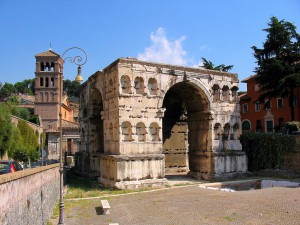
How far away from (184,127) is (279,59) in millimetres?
12562

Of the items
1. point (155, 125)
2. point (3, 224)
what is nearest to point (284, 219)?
point (3, 224)

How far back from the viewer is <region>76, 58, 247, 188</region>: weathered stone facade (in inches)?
724

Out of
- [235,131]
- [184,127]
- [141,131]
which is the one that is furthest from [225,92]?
[141,131]

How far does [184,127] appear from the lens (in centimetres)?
2723

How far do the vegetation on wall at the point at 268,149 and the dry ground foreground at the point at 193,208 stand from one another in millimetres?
7814

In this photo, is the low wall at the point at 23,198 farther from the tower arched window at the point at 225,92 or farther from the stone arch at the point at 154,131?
the tower arched window at the point at 225,92

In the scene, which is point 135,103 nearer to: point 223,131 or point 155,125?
point 155,125

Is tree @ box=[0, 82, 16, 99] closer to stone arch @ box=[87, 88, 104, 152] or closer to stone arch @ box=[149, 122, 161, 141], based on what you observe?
stone arch @ box=[87, 88, 104, 152]

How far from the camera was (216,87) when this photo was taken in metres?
22.0

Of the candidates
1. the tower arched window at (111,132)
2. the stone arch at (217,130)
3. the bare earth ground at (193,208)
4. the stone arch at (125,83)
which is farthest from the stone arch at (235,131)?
the tower arched window at (111,132)

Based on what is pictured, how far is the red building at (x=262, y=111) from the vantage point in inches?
1558

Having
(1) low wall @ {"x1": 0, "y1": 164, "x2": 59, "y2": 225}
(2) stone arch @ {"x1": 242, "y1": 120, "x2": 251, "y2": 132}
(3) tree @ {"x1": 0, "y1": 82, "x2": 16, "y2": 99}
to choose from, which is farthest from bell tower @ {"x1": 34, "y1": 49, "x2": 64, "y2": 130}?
(1) low wall @ {"x1": 0, "y1": 164, "x2": 59, "y2": 225}

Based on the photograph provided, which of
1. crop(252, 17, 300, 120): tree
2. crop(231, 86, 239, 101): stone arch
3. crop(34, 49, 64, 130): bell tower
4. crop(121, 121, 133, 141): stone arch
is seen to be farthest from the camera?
crop(34, 49, 64, 130): bell tower

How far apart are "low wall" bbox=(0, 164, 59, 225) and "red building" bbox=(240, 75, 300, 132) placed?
31.6m
